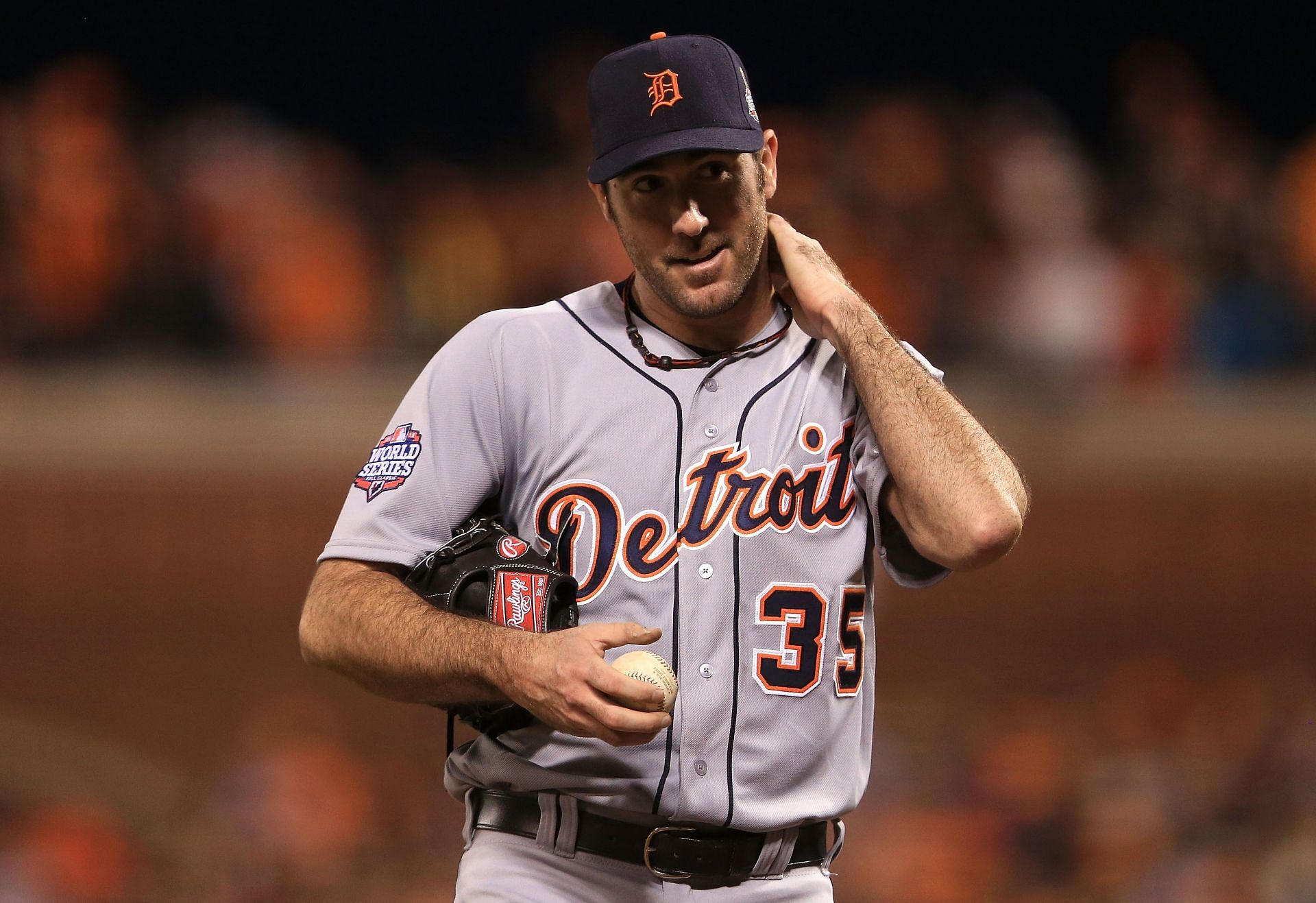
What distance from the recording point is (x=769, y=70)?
9.27m

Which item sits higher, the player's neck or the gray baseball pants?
the player's neck

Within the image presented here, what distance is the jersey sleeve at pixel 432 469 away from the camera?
2277 millimetres

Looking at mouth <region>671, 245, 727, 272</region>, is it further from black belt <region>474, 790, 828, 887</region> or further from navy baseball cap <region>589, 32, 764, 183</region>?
black belt <region>474, 790, 828, 887</region>

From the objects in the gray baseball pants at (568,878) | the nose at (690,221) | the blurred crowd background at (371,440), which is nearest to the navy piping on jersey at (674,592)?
the gray baseball pants at (568,878)

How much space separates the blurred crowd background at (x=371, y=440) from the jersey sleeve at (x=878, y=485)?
446 cm

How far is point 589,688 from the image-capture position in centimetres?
191

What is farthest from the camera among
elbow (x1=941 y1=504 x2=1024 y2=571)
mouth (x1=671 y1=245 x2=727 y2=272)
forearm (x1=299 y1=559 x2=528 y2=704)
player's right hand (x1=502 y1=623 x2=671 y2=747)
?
mouth (x1=671 y1=245 x2=727 y2=272)

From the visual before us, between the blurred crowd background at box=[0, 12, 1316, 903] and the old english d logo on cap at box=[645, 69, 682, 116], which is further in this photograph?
the blurred crowd background at box=[0, 12, 1316, 903]

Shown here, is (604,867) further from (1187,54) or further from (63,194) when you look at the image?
(1187,54)

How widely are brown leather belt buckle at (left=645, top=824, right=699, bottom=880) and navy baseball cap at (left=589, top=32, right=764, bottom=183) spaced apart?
3.17 feet

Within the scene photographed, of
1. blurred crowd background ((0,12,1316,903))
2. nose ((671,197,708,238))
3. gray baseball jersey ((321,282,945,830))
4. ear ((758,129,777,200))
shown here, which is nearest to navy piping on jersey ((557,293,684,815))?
gray baseball jersey ((321,282,945,830))

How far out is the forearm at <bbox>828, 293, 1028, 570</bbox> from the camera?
2.22 metres

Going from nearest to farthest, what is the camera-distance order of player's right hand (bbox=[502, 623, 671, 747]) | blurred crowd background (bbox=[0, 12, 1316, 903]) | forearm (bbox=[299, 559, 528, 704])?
1. player's right hand (bbox=[502, 623, 671, 747])
2. forearm (bbox=[299, 559, 528, 704])
3. blurred crowd background (bbox=[0, 12, 1316, 903])

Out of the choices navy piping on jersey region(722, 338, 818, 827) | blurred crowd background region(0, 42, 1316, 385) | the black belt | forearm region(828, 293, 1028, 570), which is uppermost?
blurred crowd background region(0, 42, 1316, 385)
